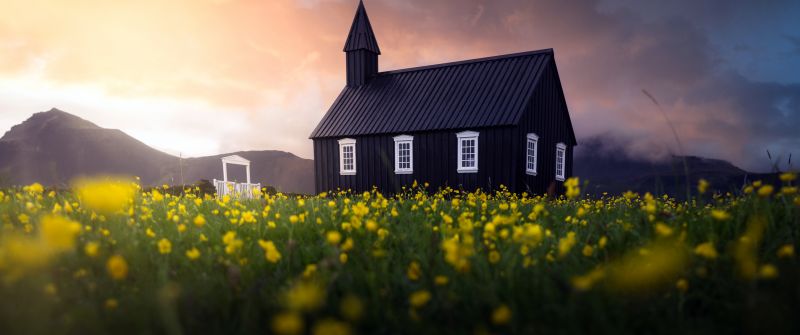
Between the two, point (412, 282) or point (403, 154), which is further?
point (403, 154)

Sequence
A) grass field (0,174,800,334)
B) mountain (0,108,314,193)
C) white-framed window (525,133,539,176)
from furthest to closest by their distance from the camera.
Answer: mountain (0,108,314,193) < white-framed window (525,133,539,176) < grass field (0,174,800,334)

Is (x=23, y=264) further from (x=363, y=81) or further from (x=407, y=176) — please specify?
(x=363, y=81)

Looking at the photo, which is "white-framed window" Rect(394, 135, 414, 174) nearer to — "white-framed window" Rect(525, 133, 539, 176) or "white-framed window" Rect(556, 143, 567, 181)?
"white-framed window" Rect(525, 133, 539, 176)

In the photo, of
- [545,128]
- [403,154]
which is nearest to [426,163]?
[403,154]

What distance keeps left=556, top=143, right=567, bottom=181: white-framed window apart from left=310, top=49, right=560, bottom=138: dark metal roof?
4304 millimetres

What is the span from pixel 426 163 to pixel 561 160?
7087 millimetres

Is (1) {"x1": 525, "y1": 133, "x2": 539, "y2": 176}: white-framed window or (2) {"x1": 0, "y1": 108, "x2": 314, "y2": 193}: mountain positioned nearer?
(1) {"x1": 525, "y1": 133, "x2": 539, "y2": 176}: white-framed window

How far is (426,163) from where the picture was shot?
57.7 ft

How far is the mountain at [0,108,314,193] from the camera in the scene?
45.8 m

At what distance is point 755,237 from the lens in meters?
3.38

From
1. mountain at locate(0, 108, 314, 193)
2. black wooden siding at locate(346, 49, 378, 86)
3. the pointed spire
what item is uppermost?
the pointed spire

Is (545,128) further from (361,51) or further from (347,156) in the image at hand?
(361,51)

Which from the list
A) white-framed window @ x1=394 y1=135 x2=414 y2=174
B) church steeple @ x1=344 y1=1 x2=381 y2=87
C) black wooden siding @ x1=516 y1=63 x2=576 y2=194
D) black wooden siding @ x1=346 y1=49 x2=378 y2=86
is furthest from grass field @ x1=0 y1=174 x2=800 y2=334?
church steeple @ x1=344 y1=1 x2=381 y2=87

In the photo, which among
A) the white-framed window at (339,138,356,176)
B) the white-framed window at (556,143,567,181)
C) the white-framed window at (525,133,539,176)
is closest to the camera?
the white-framed window at (525,133,539,176)
